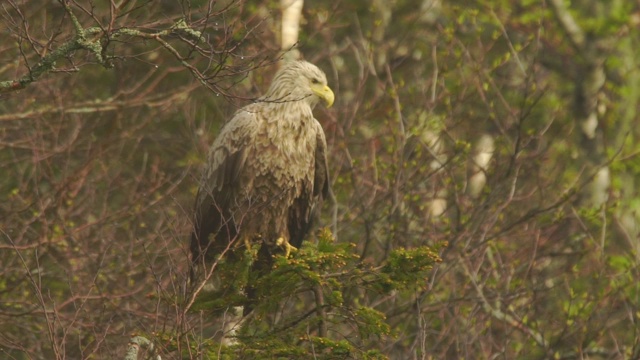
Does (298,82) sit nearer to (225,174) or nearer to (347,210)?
(225,174)

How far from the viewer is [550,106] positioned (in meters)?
15.2

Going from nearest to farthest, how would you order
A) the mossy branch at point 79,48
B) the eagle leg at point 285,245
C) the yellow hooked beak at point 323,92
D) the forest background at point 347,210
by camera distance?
the mossy branch at point 79,48 → the forest background at point 347,210 → the eagle leg at point 285,245 → the yellow hooked beak at point 323,92

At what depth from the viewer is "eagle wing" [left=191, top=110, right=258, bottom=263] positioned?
8828 mm

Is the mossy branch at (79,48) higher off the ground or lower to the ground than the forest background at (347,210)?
higher

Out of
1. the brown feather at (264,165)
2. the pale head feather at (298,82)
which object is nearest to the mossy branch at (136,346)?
the brown feather at (264,165)

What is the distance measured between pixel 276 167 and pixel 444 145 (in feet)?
15.1

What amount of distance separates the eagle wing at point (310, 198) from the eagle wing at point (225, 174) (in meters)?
0.51

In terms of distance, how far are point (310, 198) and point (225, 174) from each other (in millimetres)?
681

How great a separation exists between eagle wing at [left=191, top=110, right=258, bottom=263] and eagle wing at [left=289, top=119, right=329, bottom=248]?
1.66 feet

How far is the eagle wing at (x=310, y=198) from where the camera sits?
914 centimetres

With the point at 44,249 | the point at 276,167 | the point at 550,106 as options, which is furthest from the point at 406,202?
the point at 550,106

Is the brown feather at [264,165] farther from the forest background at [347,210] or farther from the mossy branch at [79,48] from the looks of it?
the mossy branch at [79,48]

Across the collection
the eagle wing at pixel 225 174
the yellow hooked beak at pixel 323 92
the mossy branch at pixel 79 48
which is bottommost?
the eagle wing at pixel 225 174

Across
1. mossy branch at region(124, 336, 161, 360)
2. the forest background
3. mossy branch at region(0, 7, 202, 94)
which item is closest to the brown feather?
the forest background
